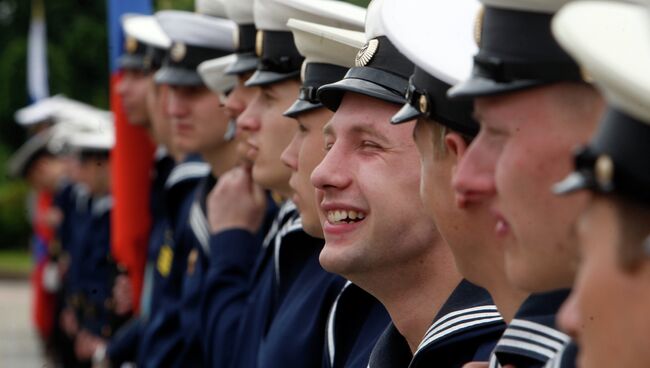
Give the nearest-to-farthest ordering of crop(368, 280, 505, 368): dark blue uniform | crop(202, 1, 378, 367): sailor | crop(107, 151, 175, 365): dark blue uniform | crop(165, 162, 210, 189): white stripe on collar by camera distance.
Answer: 1. crop(368, 280, 505, 368): dark blue uniform
2. crop(202, 1, 378, 367): sailor
3. crop(165, 162, 210, 189): white stripe on collar
4. crop(107, 151, 175, 365): dark blue uniform

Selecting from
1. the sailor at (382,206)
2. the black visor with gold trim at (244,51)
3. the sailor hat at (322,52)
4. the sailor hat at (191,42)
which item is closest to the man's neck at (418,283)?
the sailor at (382,206)

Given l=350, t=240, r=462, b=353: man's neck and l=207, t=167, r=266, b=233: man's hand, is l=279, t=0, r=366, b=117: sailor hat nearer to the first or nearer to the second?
l=350, t=240, r=462, b=353: man's neck

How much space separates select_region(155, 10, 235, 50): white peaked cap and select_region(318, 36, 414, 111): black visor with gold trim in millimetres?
3101

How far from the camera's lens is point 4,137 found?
82.6 feet

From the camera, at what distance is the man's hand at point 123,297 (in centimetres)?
928

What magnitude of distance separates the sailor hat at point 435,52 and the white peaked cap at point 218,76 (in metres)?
2.82

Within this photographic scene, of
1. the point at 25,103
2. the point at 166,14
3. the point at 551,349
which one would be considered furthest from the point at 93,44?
the point at 551,349

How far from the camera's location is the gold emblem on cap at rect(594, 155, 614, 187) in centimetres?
197

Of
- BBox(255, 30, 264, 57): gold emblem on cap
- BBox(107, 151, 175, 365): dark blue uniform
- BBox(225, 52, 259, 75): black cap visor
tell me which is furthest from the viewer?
BBox(107, 151, 175, 365): dark blue uniform

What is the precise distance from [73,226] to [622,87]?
11881 millimetres

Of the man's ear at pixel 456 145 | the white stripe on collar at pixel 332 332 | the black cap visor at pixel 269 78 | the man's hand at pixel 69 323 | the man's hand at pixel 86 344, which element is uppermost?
the man's ear at pixel 456 145

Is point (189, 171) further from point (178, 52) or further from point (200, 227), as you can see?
point (200, 227)

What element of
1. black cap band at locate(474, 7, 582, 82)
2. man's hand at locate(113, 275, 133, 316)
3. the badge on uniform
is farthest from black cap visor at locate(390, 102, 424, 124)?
man's hand at locate(113, 275, 133, 316)

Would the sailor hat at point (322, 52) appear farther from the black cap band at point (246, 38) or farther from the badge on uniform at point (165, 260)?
the badge on uniform at point (165, 260)
